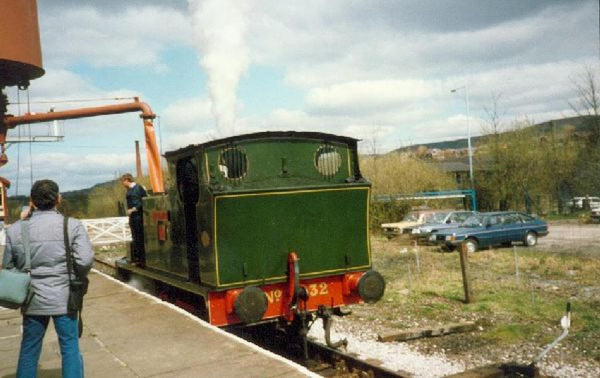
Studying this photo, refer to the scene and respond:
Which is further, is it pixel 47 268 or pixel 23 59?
pixel 23 59

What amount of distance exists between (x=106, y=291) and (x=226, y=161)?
428 centimetres

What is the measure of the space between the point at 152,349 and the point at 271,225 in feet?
6.79

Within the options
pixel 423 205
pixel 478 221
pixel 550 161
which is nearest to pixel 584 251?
pixel 478 221

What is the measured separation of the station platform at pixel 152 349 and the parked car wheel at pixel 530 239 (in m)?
15.6

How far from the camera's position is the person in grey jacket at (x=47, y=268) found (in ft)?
12.8

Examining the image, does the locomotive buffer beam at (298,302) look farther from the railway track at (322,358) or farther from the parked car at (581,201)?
the parked car at (581,201)

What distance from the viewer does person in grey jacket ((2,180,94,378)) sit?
154 inches

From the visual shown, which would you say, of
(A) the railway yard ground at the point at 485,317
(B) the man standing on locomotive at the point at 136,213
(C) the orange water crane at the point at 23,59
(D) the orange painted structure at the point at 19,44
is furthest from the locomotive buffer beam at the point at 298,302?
(D) the orange painted structure at the point at 19,44

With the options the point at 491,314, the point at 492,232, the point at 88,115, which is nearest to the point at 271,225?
the point at 491,314

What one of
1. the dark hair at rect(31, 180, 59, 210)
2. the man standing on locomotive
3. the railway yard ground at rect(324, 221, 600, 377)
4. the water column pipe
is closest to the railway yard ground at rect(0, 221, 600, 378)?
the railway yard ground at rect(324, 221, 600, 377)

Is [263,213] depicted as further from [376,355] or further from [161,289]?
[161,289]

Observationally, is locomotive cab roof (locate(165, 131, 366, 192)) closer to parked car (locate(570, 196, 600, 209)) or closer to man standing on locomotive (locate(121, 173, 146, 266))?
man standing on locomotive (locate(121, 173, 146, 266))

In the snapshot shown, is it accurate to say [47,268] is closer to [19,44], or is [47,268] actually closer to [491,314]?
[491,314]

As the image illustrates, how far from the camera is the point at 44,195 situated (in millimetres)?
3994
